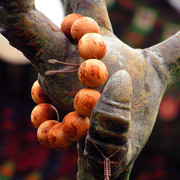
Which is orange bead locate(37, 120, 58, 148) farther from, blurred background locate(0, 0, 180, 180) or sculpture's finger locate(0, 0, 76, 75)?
blurred background locate(0, 0, 180, 180)

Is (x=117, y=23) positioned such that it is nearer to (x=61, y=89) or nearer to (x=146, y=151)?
(x=146, y=151)

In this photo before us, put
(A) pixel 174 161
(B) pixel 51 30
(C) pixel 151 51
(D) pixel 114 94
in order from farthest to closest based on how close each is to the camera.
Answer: (A) pixel 174 161 → (C) pixel 151 51 → (B) pixel 51 30 → (D) pixel 114 94

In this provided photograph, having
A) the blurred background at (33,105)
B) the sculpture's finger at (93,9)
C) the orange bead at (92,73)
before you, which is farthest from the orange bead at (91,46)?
the blurred background at (33,105)

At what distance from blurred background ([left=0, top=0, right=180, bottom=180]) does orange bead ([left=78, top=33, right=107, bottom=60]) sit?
98 centimetres

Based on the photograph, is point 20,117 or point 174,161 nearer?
point 20,117

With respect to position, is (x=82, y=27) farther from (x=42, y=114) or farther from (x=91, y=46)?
(x=42, y=114)

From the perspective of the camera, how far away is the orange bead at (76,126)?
0.51 m

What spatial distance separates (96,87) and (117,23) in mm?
1110

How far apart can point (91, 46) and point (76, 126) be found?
0.15 metres

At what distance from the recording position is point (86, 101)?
1.63 feet

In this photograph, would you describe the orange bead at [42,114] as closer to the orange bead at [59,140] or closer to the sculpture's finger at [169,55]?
the orange bead at [59,140]

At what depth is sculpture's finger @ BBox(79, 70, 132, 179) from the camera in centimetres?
43

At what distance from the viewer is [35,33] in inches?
20.6

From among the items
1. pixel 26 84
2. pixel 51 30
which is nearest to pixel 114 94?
pixel 51 30
